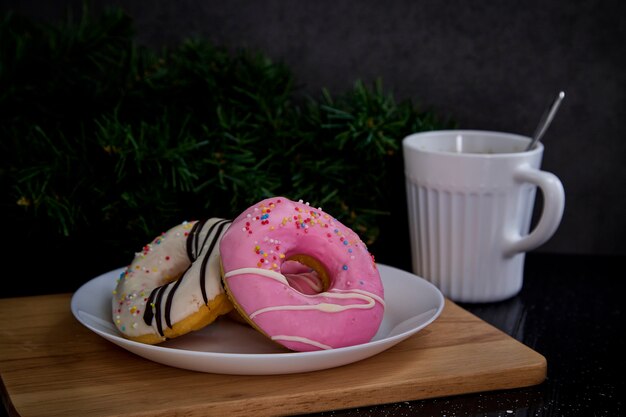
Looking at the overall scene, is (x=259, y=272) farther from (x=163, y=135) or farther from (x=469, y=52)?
(x=469, y=52)

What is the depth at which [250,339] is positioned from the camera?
777 millimetres

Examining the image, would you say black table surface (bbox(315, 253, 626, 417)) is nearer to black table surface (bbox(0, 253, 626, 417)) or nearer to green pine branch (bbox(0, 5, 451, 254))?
black table surface (bbox(0, 253, 626, 417))

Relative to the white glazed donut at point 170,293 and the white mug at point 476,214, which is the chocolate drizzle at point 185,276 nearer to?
the white glazed donut at point 170,293

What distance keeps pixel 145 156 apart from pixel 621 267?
73 centimetres

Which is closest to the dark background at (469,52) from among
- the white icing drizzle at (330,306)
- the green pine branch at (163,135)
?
the green pine branch at (163,135)

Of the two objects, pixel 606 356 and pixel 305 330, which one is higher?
pixel 305 330

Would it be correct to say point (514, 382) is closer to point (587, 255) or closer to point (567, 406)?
point (567, 406)

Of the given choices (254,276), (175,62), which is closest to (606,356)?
(254,276)

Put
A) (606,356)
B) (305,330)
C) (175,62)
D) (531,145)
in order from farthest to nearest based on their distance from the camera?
(175,62), (531,145), (606,356), (305,330)

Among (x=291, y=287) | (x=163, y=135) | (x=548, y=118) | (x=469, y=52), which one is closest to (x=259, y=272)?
(x=291, y=287)

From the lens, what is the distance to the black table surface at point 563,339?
69cm

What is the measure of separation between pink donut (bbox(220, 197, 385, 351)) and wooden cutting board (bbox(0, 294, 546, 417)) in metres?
0.04

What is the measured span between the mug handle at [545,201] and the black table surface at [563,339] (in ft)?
0.33

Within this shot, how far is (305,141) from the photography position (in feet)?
3.41
